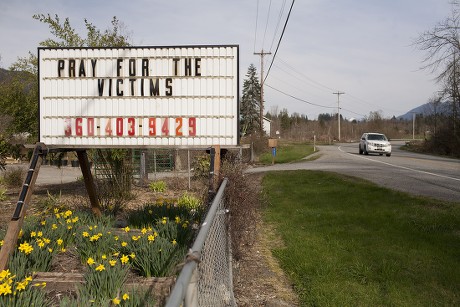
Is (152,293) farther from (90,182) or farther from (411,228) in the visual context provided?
(411,228)

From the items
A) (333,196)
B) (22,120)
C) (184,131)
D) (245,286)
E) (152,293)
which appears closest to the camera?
(152,293)

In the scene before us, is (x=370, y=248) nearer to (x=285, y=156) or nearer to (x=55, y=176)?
(x=55, y=176)

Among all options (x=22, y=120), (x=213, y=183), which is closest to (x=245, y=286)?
(x=213, y=183)

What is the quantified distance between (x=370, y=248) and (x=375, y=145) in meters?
26.3

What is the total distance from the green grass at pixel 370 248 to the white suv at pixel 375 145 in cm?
2049

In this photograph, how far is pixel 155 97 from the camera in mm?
A: 6402

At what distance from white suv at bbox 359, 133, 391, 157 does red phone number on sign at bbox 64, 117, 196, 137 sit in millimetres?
27051

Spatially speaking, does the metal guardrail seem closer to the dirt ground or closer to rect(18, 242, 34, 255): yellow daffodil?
the dirt ground

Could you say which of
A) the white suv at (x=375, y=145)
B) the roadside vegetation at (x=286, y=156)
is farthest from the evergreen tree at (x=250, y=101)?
the white suv at (x=375, y=145)

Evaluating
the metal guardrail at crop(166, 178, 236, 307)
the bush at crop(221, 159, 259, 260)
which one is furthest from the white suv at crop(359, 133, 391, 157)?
the metal guardrail at crop(166, 178, 236, 307)

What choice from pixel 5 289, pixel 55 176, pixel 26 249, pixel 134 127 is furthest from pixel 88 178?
pixel 55 176

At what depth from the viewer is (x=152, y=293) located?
12.2 ft

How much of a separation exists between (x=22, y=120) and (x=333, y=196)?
30.2 feet

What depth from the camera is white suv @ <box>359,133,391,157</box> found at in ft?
101
